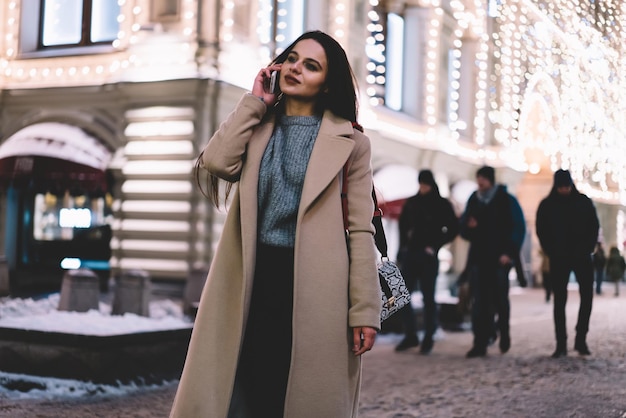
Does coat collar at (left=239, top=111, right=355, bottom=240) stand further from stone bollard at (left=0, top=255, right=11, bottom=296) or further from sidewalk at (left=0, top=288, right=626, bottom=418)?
stone bollard at (left=0, top=255, right=11, bottom=296)

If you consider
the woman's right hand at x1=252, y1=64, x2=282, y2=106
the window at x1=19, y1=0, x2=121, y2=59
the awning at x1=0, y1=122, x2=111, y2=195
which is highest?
the window at x1=19, y1=0, x2=121, y2=59

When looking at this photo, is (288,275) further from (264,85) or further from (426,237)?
(426,237)

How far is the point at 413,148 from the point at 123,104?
867 centimetres

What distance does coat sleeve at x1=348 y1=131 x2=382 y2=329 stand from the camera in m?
2.80

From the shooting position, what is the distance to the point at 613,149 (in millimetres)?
36312

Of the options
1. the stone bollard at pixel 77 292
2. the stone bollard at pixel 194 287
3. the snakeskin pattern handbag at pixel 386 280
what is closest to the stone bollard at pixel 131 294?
the stone bollard at pixel 77 292

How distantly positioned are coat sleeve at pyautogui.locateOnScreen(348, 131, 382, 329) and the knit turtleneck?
180 mm

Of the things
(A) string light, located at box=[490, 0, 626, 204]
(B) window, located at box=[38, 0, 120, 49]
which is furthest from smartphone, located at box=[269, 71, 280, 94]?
(A) string light, located at box=[490, 0, 626, 204]

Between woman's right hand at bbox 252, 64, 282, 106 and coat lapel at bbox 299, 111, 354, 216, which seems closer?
coat lapel at bbox 299, 111, 354, 216

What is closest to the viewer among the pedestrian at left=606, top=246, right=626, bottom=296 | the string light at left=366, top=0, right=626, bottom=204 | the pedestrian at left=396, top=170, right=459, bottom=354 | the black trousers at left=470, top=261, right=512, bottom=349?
the black trousers at left=470, top=261, right=512, bottom=349

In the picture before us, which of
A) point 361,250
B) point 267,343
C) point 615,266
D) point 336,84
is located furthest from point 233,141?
point 615,266

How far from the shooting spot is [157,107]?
1465cm

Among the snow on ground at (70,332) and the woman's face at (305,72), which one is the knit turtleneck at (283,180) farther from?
the snow on ground at (70,332)

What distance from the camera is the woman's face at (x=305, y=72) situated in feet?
9.87
